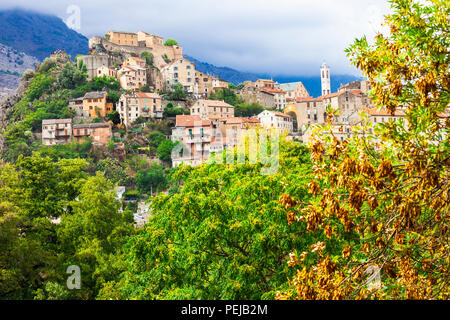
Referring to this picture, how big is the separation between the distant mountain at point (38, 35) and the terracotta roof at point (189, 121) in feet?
220

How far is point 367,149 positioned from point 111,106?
79.7 m

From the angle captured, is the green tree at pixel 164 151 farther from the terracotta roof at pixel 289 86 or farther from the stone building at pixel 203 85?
the terracotta roof at pixel 289 86

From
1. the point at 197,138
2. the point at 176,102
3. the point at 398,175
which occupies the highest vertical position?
the point at 176,102

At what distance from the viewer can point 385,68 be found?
648cm

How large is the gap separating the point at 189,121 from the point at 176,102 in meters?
15.1

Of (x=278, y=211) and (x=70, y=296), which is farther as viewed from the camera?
(x=70, y=296)

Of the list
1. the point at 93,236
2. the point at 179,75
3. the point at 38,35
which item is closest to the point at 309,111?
the point at 179,75

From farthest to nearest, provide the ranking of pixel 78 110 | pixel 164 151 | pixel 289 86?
pixel 289 86
pixel 78 110
pixel 164 151

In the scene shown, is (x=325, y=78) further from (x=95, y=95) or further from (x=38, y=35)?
(x=38, y=35)

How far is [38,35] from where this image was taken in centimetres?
13150

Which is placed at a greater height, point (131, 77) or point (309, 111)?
point (131, 77)

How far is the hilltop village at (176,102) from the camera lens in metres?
74.4
